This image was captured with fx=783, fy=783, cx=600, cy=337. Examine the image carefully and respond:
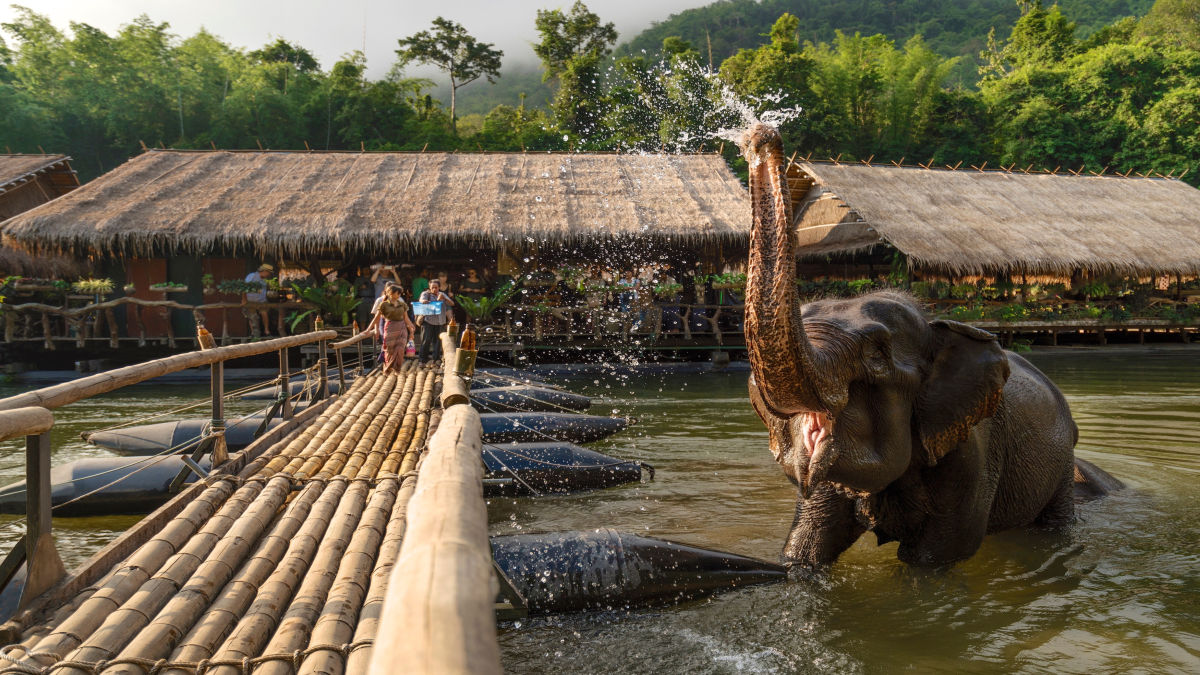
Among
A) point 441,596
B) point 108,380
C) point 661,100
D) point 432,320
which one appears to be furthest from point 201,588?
point 661,100

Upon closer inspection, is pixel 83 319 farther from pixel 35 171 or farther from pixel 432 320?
pixel 35 171

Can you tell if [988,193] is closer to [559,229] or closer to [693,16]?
[559,229]

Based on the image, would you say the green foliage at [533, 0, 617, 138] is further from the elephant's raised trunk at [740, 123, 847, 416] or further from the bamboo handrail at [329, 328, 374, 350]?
the elephant's raised trunk at [740, 123, 847, 416]

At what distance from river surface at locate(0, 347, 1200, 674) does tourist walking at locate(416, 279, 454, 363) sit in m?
5.54

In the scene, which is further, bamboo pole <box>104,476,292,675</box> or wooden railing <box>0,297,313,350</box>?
→ wooden railing <box>0,297,313,350</box>

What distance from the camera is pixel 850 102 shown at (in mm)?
34406

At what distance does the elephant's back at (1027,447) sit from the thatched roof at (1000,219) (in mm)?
12923

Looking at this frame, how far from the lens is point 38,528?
2781 millimetres

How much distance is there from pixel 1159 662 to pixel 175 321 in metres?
18.7

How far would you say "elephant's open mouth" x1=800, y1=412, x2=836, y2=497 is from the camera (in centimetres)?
307

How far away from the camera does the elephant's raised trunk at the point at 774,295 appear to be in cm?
264

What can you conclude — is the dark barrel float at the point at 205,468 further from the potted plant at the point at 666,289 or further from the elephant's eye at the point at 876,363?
the potted plant at the point at 666,289

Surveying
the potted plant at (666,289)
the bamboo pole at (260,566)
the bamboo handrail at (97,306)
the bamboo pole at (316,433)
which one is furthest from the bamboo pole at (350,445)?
the potted plant at (666,289)

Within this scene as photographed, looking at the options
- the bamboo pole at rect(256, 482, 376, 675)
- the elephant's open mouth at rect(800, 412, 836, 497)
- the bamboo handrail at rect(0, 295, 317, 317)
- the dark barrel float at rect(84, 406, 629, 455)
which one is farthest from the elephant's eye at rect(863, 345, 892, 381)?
the bamboo handrail at rect(0, 295, 317, 317)
